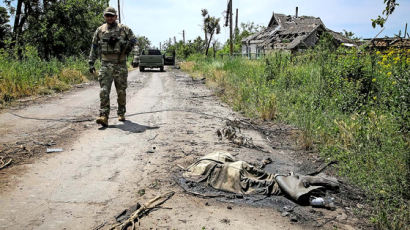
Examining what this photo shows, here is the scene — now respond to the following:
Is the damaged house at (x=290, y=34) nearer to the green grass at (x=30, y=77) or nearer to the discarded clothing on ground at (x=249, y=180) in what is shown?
Result: the green grass at (x=30, y=77)

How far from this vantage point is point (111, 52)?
18.5 ft

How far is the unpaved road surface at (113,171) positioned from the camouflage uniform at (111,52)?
2.11ft

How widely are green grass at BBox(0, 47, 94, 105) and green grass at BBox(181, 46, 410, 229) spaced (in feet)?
19.2

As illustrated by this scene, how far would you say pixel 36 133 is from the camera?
5.09 meters

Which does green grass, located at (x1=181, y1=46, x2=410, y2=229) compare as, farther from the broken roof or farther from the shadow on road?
the broken roof

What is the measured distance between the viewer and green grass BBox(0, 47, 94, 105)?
852cm

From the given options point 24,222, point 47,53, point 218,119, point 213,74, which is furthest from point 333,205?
point 47,53

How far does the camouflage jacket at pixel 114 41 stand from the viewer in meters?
5.61

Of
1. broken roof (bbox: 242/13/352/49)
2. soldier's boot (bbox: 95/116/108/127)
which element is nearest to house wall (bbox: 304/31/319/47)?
broken roof (bbox: 242/13/352/49)

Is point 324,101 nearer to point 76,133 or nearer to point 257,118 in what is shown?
point 257,118

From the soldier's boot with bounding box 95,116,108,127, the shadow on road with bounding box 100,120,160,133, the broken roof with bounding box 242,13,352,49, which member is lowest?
the shadow on road with bounding box 100,120,160,133

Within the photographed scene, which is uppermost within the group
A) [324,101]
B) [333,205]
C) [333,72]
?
[333,72]

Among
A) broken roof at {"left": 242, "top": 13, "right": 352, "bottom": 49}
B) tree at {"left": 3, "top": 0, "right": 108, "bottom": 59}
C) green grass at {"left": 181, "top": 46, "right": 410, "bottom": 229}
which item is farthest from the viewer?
broken roof at {"left": 242, "top": 13, "right": 352, "bottom": 49}

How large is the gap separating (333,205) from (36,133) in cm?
450
